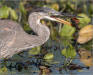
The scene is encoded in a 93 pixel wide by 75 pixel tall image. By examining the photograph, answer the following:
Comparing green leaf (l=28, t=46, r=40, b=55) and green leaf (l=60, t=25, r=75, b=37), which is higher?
green leaf (l=60, t=25, r=75, b=37)

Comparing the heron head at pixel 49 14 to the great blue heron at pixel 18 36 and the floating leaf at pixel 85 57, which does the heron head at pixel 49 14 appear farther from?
the floating leaf at pixel 85 57

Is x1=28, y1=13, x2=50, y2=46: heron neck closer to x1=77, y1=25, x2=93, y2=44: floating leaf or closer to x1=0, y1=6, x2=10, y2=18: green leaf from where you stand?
x1=77, y1=25, x2=93, y2=44: floating leaf

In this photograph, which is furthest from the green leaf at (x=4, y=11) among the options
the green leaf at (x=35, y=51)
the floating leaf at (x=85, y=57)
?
the floating leaf at (x=85, y=57)

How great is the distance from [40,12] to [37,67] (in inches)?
41.8

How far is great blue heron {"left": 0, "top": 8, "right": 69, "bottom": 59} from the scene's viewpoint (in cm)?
628

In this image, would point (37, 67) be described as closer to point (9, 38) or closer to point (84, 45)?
point (9, 38)

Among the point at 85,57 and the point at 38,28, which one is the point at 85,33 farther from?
the point at 38,28

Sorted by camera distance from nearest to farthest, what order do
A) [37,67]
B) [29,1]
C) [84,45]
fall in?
[37,67]
[84,45]
[29,1]

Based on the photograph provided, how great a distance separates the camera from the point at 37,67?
6.21m

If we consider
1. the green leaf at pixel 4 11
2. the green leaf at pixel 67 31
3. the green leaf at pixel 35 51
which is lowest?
the green leaf at pixel 35 51

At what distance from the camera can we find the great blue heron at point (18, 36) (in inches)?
247

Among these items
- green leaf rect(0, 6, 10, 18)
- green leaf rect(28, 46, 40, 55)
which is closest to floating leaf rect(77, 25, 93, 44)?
green leaf rect(28, 46, 40, 55)

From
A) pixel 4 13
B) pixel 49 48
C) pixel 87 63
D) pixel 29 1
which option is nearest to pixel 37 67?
pixel 87 63

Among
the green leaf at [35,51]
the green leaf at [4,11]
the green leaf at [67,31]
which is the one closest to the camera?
the green leaf at [35,51]
